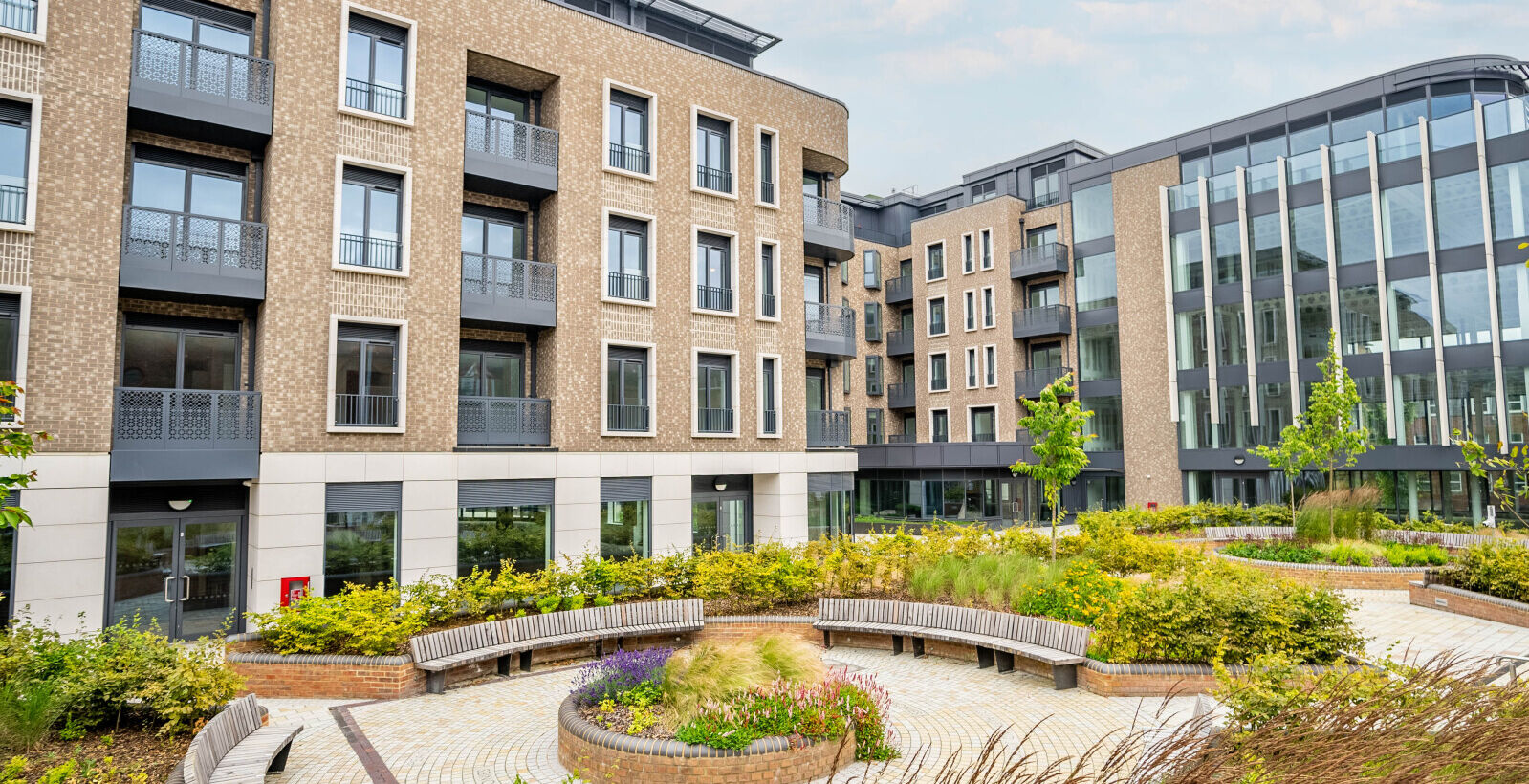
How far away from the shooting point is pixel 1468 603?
14.8 meters

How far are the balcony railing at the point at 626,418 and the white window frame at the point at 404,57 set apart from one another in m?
7.31

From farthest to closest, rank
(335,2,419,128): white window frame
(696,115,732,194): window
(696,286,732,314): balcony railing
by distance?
(696,115,732,194): window
(696,286,732,314): balcony railing
(335,2,419,128): white window frame

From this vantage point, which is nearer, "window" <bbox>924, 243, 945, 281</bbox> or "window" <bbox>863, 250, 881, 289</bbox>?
"window" <bbox>924, 243, 945, 281</bbox>

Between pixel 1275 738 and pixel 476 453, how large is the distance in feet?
51.4

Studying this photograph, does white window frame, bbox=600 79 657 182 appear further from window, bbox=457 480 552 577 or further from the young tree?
the young tree

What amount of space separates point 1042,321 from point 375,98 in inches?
1134

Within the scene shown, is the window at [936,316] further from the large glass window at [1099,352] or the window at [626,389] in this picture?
the window at [626,389]

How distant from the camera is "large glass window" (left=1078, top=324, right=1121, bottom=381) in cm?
3650

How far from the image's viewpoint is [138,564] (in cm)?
1472

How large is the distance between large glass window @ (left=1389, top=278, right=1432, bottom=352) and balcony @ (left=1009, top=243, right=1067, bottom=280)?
12.1 meters

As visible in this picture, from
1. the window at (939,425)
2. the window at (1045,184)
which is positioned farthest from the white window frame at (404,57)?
the window at (1045,184)

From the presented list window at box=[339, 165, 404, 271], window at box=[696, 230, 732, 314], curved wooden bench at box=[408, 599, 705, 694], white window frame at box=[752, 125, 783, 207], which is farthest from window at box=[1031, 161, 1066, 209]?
curved wooden bench at box=[408, 599, 705, 694]

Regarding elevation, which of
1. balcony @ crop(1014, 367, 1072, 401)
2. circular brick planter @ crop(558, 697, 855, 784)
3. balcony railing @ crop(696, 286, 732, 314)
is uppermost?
balcony railing @ crop(696, 286, 732, 314)

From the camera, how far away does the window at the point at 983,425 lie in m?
39.1
